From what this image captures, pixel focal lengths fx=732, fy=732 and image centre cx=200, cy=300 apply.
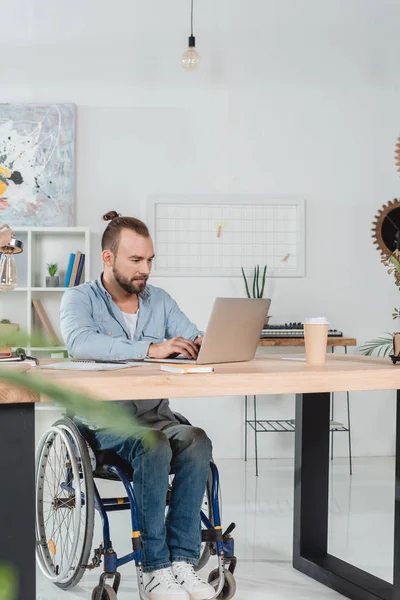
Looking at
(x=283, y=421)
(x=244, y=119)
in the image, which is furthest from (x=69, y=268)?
(x=283, y=421)

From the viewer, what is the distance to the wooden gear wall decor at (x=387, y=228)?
5027 mm

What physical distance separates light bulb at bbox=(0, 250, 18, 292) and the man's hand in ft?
1.74

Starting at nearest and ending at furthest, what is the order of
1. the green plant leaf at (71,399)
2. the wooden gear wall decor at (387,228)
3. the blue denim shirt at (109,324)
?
the green plant leaf at (71,399) → the blue denim shirt at (109,324) → the wooden gear wall decor at (387,228)

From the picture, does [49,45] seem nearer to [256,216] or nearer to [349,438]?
[256,216]

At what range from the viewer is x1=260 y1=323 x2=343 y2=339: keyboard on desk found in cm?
452

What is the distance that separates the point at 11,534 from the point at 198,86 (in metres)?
3.92

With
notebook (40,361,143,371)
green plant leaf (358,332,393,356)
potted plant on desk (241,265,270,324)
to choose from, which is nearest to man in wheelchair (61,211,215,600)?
notebook (40,361,143,371)

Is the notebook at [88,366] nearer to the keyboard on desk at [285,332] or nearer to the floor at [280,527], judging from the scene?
the floor at [280,527]

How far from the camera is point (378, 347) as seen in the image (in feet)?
16.6

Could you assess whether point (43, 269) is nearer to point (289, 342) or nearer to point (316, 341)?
point (289, 342)

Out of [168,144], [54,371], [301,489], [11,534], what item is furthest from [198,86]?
[11,534]

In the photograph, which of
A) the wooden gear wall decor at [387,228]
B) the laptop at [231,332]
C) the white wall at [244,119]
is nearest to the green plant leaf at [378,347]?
the white wall at [244,119]

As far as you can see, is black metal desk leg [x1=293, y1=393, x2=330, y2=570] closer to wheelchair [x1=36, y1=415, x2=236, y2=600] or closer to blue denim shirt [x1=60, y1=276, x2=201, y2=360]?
wheelchair [x1=36, y1=415, x2=236, y2=600]

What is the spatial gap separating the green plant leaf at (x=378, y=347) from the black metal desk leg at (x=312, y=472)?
2389mm
